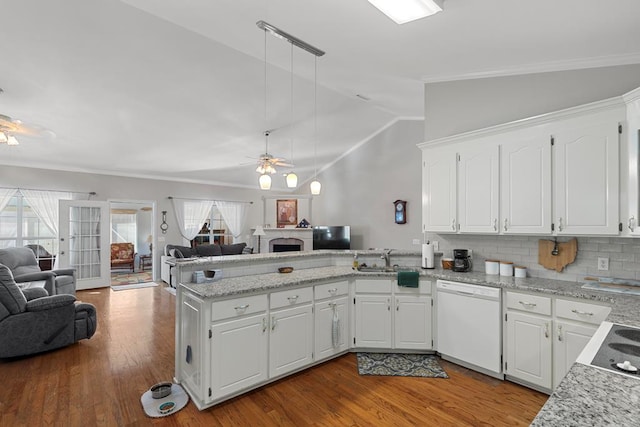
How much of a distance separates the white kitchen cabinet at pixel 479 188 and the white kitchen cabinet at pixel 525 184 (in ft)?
0.24

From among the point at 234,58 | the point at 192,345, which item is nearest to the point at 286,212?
the point at 234,58

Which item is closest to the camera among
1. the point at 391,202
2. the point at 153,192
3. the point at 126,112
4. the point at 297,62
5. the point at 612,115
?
the point at 612,115

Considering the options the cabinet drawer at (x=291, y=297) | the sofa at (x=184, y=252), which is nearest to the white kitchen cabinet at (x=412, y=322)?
the cabinet drawer at (x=291, y=297)

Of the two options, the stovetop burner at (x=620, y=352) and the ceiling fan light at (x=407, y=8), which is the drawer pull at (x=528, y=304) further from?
the ceiling fan light at (x=407, y=8)

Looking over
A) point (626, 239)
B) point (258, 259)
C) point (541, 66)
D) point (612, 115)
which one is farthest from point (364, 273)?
point (541, 66)

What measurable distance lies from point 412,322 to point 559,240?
167cm

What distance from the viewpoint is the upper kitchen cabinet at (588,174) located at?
2516mm

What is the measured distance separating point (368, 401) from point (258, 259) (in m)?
1.68

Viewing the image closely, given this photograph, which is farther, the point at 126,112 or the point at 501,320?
the point at 126,112

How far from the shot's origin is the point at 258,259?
329 centimetres

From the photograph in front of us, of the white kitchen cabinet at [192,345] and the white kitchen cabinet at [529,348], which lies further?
the white kitchen cabinet at [529,348]

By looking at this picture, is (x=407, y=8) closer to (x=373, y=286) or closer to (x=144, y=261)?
(x=373, y=286)

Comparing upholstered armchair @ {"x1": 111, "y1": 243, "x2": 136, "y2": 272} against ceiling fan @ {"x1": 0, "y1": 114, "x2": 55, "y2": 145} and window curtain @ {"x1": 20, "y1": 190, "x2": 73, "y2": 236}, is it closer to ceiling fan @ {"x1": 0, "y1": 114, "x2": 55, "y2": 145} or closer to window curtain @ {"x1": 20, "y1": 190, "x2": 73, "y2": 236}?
window curtain @ {"x1": 20, "y1": 190, "x2": 73, "y2": 236}

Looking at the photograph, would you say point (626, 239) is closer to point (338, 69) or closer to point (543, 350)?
point (543, 350)
